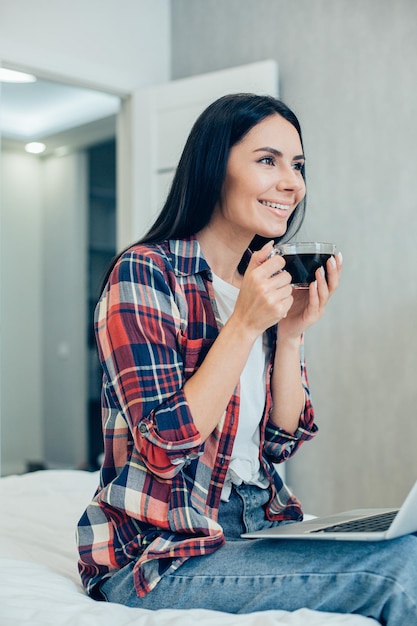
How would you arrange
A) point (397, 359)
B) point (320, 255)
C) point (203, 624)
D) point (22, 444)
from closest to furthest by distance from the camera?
point (203, 624) < point (320, 255) < point (397, 359) < point (22, 444)

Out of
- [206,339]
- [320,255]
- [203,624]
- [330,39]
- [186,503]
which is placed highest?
[330,39]

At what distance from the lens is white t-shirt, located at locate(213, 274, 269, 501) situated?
1396 mm

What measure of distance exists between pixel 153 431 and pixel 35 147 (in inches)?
204

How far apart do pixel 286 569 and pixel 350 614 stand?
11 centimetres

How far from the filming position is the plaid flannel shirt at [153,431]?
1.21m

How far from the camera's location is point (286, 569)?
114cm

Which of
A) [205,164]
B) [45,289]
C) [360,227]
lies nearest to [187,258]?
[205,164]

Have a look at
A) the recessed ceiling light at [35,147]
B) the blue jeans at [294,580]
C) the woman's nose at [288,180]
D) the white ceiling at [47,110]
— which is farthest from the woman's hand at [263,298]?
the recessed ceiling light at [35,147]

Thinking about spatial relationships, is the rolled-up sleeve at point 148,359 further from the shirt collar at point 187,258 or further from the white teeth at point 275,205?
the white teeth at point 275,205

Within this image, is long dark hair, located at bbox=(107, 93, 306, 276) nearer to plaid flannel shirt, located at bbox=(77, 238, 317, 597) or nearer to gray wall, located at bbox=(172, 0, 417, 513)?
plaid flannel shirt, located at bbox=(77, 238, 317, 597)

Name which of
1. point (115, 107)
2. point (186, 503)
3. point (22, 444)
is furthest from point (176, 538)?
point (22, 444)

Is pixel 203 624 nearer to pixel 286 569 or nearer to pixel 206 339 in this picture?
pixel 286 569

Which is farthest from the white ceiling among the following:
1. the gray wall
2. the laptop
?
the laptop

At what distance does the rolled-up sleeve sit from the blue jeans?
0.17m
